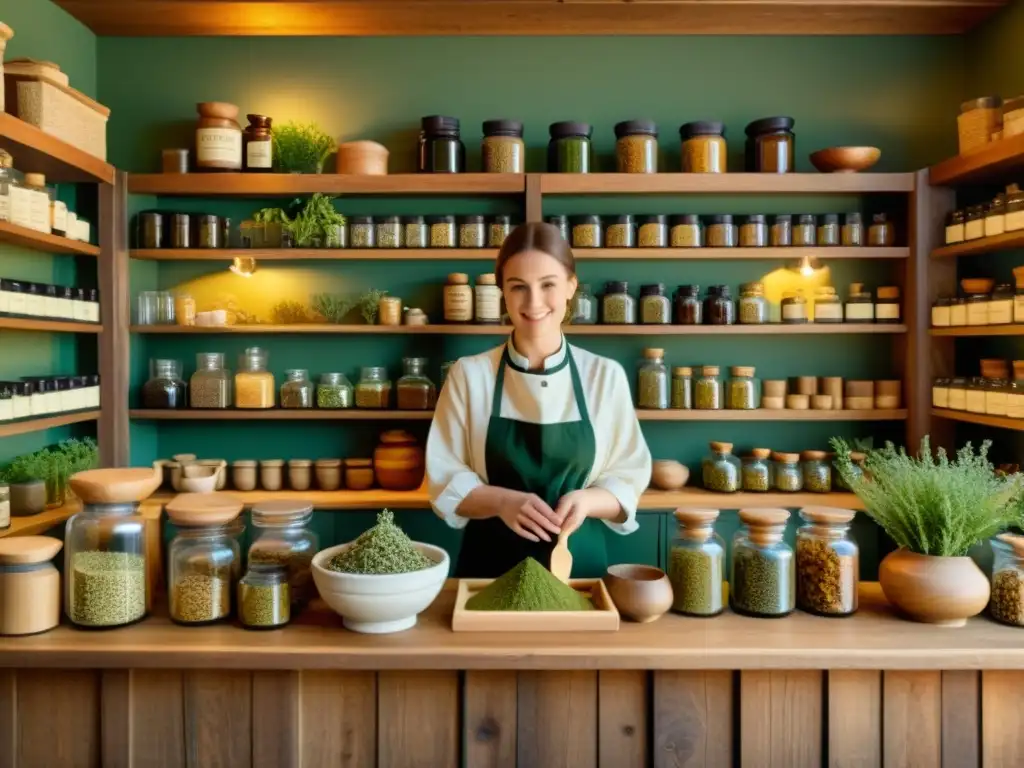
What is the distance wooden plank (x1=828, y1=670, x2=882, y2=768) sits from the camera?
1.26m

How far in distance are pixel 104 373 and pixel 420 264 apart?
138 centimetres

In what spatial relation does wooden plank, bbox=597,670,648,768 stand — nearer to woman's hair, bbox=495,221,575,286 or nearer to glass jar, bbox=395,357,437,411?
woman's hair, bbox=495,221,575,286

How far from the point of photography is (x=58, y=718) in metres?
1.28

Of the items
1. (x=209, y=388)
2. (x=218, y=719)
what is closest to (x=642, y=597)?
(x=218, y=719)

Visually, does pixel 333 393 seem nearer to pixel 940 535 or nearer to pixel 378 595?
pixel 378 595

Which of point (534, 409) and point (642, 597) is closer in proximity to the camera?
point (642, 597)

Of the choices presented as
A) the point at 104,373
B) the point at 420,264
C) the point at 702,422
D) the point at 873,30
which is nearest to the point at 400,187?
the point at 420,264

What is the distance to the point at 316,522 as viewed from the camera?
10.2ft

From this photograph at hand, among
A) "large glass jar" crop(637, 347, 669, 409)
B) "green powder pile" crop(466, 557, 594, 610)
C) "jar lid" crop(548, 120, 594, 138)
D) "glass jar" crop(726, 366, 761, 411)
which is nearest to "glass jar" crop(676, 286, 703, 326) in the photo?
"large glass jar" crop(637, 347, 669, 409)

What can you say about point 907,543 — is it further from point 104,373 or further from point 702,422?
point 104,373

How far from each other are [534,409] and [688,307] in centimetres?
154

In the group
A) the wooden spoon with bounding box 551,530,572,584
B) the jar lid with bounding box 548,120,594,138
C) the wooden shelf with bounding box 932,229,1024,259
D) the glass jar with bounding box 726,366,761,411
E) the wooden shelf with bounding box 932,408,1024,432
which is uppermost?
the jar lid with bounding box 548,120,594,138

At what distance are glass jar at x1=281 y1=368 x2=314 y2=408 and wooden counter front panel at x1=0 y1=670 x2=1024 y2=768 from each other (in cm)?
201

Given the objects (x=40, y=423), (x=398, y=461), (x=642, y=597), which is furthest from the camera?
(x=398, y=461)
